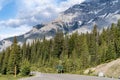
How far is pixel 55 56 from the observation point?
193375 mm

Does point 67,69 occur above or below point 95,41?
below

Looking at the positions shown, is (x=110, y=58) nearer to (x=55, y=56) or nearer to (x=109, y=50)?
(x=109, y=50)

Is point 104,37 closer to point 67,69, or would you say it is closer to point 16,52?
point 67,69

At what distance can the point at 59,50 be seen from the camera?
640 feet

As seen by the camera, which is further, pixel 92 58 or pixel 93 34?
pixel 93 34

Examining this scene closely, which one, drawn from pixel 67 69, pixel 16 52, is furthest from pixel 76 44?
pixel 16 52

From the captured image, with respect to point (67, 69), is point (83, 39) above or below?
above

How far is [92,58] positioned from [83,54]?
7.26 m

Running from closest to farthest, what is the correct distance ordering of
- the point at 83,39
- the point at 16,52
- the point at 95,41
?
the point at 16,52 < the point at 83,39 < the point at 95,41

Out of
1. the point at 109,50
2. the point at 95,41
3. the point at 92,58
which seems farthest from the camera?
the point at 95,41

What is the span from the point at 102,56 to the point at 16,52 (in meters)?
35.7

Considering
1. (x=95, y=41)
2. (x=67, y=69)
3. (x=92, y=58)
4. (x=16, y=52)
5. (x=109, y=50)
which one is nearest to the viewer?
(x=16, y=52)

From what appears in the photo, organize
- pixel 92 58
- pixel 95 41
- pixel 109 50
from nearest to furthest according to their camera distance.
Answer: pixel 109 50, pixel 92 58, pixel 95 41

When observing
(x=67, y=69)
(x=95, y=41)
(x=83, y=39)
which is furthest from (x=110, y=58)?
(x=95, y=41)
